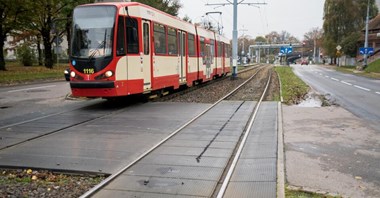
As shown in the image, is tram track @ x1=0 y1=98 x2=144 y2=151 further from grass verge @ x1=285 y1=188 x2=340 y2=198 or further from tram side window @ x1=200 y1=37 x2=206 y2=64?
tram side window @ x1=200 y1=37 x2=206 y2=64

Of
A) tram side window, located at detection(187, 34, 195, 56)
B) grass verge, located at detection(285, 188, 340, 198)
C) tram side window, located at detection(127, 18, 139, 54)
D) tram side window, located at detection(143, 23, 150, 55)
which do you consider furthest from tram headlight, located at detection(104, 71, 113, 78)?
grass verge, located at detection(285, 188, 340, 198)

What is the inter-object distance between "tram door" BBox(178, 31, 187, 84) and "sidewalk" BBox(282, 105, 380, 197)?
7915 mm

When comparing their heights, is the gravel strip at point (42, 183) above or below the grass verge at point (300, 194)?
above

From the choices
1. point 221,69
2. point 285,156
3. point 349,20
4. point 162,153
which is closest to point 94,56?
point 162,153

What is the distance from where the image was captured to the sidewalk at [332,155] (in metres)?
6.03

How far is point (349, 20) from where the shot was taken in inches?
2926

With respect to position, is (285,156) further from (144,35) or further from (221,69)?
(221,69)

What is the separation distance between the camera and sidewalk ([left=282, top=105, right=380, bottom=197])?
603cm

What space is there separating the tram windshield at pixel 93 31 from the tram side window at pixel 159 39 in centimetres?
264

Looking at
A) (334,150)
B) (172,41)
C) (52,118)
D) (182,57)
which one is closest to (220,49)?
(182,57)

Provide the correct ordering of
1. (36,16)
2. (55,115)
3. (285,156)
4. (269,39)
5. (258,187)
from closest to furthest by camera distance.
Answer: (258,187), (285,156), (55,115), (36,16), (269,39)

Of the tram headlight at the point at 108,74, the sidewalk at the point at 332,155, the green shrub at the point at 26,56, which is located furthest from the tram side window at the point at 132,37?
the green shrub at the point at 26,56

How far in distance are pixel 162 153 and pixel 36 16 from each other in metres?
33.8

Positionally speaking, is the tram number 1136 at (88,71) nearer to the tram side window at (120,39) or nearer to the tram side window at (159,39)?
the tram side window at (120,39)
